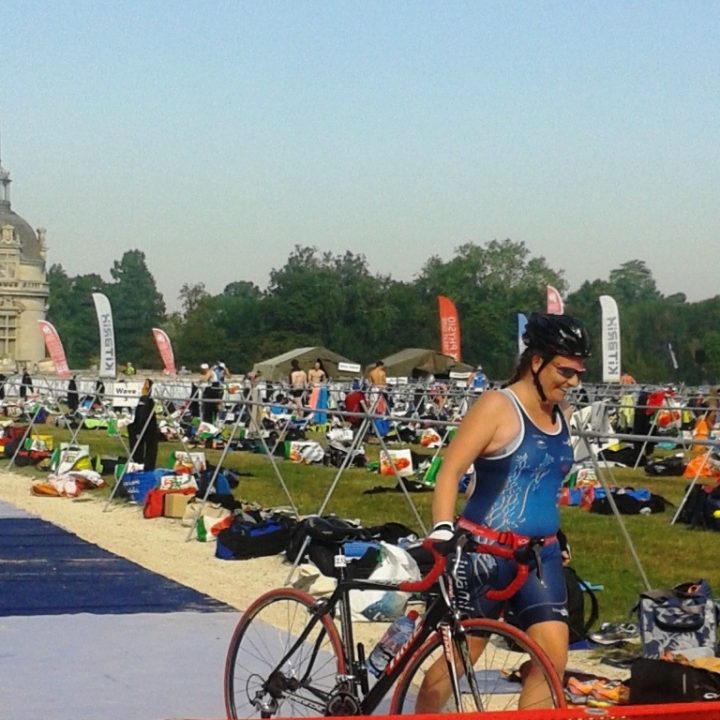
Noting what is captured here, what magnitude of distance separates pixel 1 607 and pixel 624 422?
24019mm

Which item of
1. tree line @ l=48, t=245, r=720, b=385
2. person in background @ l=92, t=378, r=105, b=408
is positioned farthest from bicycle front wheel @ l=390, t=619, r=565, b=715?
tree line @ l=48, t=245, r=720, b=385

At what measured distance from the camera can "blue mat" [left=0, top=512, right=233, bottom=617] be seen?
36.5ft

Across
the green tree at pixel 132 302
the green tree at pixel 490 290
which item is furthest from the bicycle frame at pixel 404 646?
the green tree at pixel 132 302

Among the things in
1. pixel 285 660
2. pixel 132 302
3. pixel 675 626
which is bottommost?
pixel 675 626

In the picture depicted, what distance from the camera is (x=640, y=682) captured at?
298 inches

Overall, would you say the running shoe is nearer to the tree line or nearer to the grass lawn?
the grass lawn

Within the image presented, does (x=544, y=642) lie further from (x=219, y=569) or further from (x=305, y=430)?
(x=305, y=430)

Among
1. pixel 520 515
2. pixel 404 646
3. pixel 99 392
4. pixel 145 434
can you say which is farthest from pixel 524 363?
pixel 99 392

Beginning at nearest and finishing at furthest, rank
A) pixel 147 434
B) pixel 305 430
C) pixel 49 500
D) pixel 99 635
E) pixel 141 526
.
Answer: pixel 99 635, pixel 141 526, pixel 49 500, pixel 147 434, pixel 305 430

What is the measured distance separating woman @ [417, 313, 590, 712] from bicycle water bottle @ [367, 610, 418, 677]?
0.76ft

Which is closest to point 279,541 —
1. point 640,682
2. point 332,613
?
point 640,682

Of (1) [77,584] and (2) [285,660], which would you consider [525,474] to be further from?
(1) [77,584]

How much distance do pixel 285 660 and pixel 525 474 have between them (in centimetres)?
117

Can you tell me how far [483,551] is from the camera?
5.45 meters
